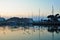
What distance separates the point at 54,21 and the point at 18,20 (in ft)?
96.3

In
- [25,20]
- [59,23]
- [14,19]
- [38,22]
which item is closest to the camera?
[59,23]

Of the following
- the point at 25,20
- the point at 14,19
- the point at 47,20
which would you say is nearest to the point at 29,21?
the point at 25,20

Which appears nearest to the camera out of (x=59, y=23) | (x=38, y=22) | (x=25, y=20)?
(x=59, y=23)

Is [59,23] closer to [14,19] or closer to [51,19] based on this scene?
[51,19]

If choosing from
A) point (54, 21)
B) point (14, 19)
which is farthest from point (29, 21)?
point (54, 21)

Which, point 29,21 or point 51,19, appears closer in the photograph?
point 51,19

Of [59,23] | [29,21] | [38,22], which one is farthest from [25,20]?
[59,23]

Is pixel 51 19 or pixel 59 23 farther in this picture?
pixel 51 19

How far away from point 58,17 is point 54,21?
327 cm

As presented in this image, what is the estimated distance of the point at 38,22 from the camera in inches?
3051

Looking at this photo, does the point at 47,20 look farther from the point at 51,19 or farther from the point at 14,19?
the point at 14,19

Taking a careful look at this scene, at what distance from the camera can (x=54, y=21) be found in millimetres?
67188

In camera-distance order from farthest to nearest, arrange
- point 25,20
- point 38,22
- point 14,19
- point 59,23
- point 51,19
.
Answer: point 14,19
point 25,20
point 38,22
point 51,19
point 59,23

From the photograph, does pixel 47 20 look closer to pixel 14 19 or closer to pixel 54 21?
pixel 54 21
